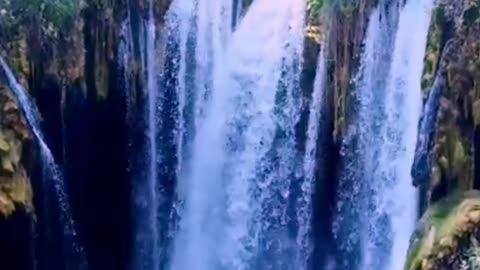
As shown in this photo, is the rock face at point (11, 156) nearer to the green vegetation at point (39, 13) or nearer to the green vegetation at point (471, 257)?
the green vegetation at point (39, 13)

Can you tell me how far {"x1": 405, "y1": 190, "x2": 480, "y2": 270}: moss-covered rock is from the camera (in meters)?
8.41

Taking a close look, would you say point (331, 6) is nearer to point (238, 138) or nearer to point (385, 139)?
point (385, 139)

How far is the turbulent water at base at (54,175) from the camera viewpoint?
9.19 m

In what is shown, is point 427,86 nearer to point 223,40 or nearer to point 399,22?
point 399,22

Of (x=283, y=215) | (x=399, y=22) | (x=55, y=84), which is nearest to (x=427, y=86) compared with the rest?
(x=399, y=22)

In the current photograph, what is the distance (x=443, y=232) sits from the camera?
8484mm

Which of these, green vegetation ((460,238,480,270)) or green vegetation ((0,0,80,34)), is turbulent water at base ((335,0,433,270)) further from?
green vegetation ((0,0,80,34))

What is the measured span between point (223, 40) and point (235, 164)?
143 cm

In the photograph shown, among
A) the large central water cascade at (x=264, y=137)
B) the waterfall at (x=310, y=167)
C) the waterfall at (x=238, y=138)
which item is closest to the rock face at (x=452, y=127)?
the large central water cascade at (x=264, y=137)

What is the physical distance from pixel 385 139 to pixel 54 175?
10.7ft

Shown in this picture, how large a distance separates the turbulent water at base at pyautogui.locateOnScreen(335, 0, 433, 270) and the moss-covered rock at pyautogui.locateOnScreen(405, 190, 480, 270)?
1393 millimetres

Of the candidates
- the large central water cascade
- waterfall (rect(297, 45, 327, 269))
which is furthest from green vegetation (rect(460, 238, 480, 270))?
waterfall (rect(297, 45, 327, 269))

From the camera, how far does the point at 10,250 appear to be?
30.9 feet

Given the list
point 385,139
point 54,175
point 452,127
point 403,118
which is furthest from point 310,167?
point 54,175
